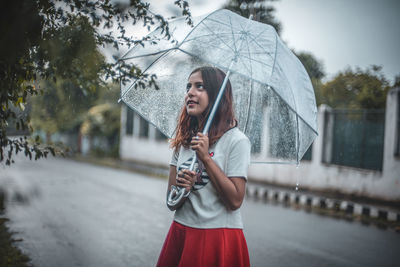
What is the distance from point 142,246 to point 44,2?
12.6 feet

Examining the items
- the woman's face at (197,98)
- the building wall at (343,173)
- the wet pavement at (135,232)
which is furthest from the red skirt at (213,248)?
the building wall at (343,173)

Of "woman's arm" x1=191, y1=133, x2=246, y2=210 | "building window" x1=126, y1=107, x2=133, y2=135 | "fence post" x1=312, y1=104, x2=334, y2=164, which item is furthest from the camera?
"building window" x1=126, y1=107, x2=133, y2=135

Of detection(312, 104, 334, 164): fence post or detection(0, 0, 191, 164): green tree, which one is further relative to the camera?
detection(312, 104, 334, 164): fence post

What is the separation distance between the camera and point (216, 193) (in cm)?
193

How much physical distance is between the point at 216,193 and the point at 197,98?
1.87ft

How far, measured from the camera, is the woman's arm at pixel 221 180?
6.05 feet

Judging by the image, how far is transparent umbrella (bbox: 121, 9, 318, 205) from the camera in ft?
7.45

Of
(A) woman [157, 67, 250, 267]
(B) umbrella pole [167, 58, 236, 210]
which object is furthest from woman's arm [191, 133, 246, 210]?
(B) umbrella pole [167, 58, 236, 210]

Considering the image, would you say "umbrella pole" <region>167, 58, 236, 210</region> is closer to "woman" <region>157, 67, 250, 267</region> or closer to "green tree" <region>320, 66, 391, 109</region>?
"woman" <region>157, 67, 250, 267</region>

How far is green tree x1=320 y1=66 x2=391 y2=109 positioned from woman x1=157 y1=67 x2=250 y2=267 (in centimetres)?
709

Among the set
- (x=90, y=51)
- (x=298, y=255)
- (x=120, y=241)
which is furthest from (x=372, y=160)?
(x=90, y=51)

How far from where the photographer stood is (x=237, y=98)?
9.07ft

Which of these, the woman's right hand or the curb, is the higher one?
the woman's right hand

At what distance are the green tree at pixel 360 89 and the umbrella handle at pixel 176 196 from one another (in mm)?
7194
